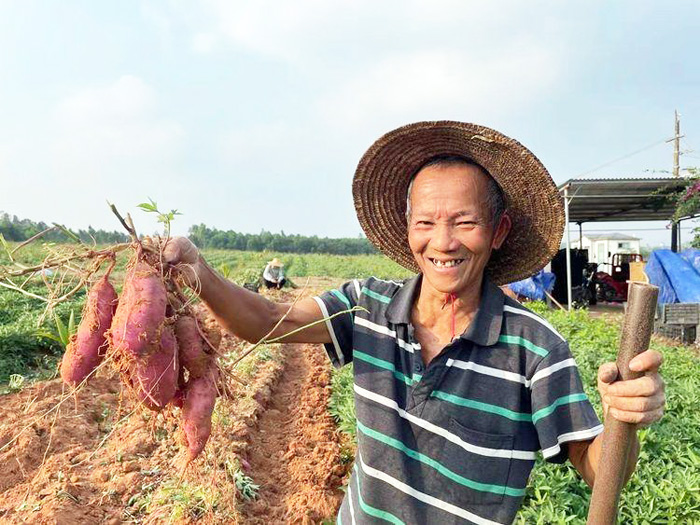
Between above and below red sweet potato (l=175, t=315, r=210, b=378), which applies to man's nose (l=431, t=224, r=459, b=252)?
above

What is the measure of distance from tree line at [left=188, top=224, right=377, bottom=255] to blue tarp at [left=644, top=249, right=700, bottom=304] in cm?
4523

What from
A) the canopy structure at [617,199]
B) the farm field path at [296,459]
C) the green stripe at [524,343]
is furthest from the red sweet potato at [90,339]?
the canopy structure at [617,199]

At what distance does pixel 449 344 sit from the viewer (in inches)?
52.1

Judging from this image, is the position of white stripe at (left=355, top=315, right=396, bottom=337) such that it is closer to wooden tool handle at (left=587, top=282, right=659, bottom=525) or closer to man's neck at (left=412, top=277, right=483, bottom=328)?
man's neck at (left=412, top=277, right=483, bottom=328)

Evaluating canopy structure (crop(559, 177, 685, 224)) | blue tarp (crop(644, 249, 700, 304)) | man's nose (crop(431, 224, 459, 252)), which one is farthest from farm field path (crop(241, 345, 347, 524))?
blue tarp (crop(644, 249, 700, 304))

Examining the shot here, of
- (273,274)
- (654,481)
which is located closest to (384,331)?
(654,481)

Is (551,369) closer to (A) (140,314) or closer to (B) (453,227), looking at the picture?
(B) (453,227)

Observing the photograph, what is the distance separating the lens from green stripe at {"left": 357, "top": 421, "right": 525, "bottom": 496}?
1.27 m

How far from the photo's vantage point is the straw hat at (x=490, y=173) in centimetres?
142

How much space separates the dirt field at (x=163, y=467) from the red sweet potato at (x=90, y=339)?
30cm

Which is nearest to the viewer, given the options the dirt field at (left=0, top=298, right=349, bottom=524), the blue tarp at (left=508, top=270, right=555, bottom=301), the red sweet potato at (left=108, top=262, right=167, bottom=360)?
the red sweet potato at (left=108, top=262, right=167, bottom=360)

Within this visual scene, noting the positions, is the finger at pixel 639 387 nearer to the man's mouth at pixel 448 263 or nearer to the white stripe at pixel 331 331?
the man's mouth at pixel 448 263

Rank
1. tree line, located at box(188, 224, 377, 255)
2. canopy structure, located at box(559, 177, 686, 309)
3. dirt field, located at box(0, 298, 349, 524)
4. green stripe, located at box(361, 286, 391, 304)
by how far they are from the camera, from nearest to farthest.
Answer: green stripe, located at box(361, 286, 391, 304), dirt field, located at box(0, 298, 349, 524), canopy structure, located at box(559, 177, 686, 309), tree line, located at box(188, 224, 377, 255)

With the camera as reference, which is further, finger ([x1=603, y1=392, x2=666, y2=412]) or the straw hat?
the straw hat
